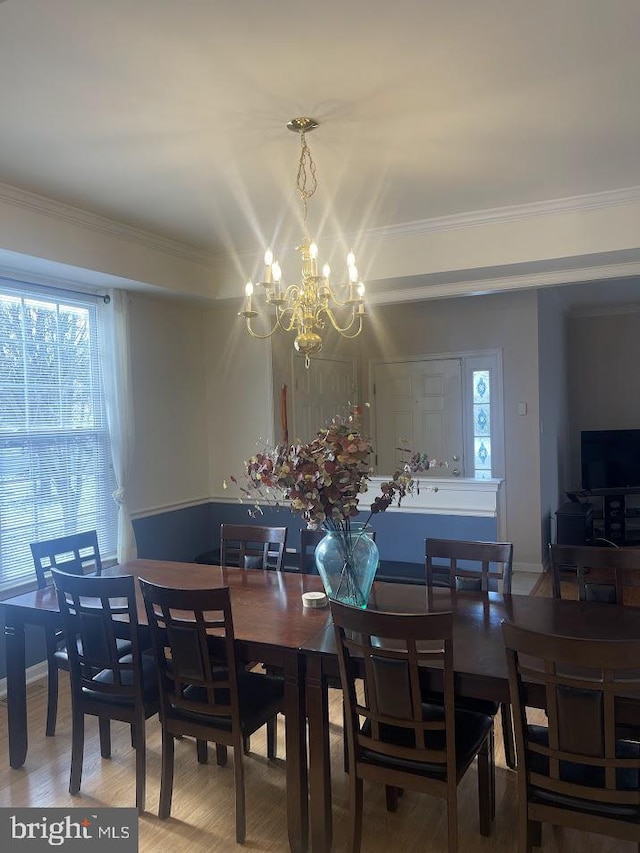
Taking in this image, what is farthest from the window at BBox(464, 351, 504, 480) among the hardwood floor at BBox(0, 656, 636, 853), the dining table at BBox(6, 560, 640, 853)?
the dining table at BBox(6, 560, 640, 853)

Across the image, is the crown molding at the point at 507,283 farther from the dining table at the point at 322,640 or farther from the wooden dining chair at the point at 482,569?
the dining table at the point at 322,640

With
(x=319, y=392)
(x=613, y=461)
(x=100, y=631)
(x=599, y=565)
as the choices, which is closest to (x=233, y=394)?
(x=319, y=392)

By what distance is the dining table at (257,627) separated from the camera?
221 centimetres

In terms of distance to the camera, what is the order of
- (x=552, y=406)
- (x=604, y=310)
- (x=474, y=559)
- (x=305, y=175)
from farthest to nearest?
(x=604, y=310) → (x=552, y=406) → (x=305, y=175) → (x=474, y=559)

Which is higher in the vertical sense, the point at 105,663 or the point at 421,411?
the point at 421,411

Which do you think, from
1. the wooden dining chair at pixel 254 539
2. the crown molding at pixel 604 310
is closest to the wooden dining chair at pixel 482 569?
the wooden dining chair at pixel 254 539

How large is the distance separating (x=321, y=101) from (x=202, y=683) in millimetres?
2247

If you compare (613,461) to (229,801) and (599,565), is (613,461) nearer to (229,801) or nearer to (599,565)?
(599,565)

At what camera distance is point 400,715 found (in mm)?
1958

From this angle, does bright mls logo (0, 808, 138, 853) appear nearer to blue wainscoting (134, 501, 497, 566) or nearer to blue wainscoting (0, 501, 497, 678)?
blue wainscoting (0, 501, 497, 678)

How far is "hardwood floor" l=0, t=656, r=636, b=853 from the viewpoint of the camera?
226 cm

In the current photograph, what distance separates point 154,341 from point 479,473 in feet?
11.0

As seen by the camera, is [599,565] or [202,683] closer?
[202,683]

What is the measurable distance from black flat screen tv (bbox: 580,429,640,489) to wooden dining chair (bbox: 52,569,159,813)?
218 inches
